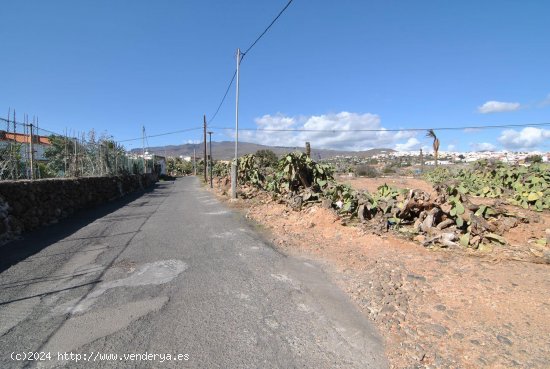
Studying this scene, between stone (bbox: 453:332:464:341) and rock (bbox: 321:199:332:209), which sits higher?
rock (bbox: 321:199:332:209)

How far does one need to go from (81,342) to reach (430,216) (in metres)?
6.19

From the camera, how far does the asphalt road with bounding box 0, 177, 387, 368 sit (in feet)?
9.94

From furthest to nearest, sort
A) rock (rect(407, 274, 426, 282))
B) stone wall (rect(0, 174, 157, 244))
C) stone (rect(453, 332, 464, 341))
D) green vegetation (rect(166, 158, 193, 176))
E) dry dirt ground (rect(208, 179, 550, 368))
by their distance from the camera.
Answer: green vegetation (rect(166, 158, 193, 176)) < stone wall (rect(0, 174, 157, 244)) < rock (rect(407, 274, 426, 282)) < stone (rect(453, 332, 464, 341)) < dry dirt ground (rect(208, 179, 550, 368))

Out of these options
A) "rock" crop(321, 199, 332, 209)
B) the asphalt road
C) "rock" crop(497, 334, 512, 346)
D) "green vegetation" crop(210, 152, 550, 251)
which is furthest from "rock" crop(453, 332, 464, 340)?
"rock" crop(321, 199, 332, 209)

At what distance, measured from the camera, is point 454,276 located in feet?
15.5

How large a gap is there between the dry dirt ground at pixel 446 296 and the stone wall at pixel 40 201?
21.4 ft

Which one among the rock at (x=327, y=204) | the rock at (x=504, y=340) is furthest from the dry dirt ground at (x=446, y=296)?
the rock at (x=327, y=204)

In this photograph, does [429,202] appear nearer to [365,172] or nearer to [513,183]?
[513,183]

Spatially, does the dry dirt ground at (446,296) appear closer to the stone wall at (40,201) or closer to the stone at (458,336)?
the stone at (458,336)

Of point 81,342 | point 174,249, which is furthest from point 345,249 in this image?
point 81,342

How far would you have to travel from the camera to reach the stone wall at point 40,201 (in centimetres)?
781

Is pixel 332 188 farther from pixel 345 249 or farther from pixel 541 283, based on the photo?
pixel 541 283

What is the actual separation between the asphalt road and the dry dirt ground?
1.22 ft

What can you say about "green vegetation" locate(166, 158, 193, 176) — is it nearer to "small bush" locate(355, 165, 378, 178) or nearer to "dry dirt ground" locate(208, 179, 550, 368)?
"small bush" locate(355, 165, 378, 178)
